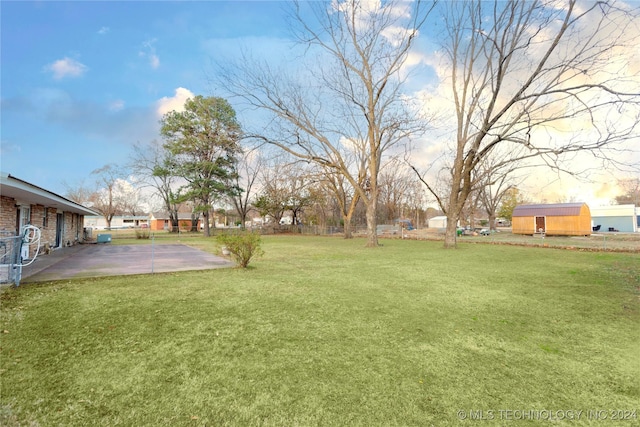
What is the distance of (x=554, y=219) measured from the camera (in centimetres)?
2792

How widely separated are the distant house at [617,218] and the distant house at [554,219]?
1150cm

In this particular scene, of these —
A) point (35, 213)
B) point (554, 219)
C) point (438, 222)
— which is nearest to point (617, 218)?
point (554, 219)

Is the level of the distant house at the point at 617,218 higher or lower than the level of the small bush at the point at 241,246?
higher

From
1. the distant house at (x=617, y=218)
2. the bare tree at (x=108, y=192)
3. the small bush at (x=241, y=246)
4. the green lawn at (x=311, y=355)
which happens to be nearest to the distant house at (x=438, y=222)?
the distant house at (x=617, y=218)

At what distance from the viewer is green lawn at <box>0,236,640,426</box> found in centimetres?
225

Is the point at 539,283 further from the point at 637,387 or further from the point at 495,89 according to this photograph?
the point at 495,89

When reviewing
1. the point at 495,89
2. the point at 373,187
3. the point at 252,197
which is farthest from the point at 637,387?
the point at 252,197

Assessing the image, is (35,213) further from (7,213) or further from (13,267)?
(13,267)

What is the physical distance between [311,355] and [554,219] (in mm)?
33336

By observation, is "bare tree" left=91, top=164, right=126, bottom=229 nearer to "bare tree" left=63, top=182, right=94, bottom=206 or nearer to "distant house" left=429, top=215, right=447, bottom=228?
"bare tree" left=63, top=182, right=94, bottom=206

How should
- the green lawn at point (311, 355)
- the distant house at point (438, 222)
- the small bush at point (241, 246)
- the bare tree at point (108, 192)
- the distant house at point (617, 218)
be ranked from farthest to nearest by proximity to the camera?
→ the distant house at point (438, 222)
the bare tree at point (108, 192)
the distant house at point (617, 218)
the small bush at point (241, 246)
the green lawn at point (311, 355)

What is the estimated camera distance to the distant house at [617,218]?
32619 millimetres

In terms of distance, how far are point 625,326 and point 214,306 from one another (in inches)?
241

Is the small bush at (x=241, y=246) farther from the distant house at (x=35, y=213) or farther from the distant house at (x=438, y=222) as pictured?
the distant house at (x=438, y=222)
